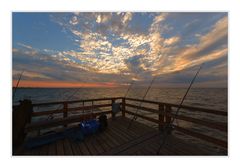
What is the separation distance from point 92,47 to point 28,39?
199 centimetres

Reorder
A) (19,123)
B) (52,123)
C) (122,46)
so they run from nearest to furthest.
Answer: (19,123) → (52,123) → (122,46)

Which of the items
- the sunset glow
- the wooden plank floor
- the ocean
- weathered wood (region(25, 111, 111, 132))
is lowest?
the ocean

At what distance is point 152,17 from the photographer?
368 centimetres

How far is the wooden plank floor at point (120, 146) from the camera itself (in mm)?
2973

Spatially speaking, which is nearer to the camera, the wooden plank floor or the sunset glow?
the wooden plank floor

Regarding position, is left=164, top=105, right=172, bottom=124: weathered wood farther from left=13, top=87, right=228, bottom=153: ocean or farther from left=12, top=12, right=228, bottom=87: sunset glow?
left=12, top=12, right=228, bottom=87: sunset glow

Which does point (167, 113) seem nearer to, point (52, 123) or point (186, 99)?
point (52, 123)

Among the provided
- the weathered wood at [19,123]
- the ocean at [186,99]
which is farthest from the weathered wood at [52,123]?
the ocean at [186,99]

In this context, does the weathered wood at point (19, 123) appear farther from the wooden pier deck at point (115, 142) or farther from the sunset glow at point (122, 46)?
the sunset glow at point (122, 46)

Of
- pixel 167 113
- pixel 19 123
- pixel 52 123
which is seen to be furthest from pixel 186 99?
pixel 19 123

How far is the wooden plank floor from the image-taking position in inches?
117

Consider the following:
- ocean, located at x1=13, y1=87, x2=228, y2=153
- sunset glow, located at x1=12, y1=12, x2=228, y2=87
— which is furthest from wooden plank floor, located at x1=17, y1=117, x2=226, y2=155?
sunset glow, located at x1=12, y1=12, x2=228, y2=87

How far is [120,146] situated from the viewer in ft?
10.6
